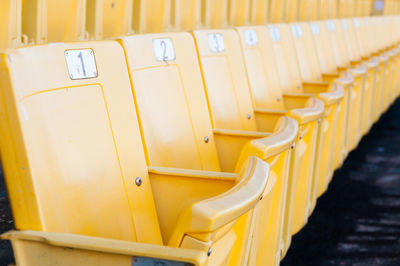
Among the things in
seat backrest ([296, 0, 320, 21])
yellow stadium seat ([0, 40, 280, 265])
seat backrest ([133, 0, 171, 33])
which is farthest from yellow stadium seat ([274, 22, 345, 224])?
seat backrest ([296, 0, 320, 21])

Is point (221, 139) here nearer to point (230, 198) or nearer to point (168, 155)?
point (168, 155)

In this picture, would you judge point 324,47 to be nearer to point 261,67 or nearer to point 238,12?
point 238,12

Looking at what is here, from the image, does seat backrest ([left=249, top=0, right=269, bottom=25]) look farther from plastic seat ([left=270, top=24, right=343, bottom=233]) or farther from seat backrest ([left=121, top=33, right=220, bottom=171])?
seat backrest ([left=121, top=33, right=220, bottom=171])

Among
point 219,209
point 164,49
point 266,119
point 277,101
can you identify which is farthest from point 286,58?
point 219,209

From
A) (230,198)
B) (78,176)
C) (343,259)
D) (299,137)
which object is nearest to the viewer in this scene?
(230,198)

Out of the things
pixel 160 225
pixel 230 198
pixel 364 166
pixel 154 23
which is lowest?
pixel 364 166

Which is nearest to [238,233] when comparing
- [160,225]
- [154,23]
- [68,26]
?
[160,225]

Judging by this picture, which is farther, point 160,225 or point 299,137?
point 299,137

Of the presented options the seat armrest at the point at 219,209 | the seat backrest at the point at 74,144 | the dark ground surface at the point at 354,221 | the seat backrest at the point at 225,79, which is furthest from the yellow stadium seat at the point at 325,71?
the seat armrest at the point at 219,209

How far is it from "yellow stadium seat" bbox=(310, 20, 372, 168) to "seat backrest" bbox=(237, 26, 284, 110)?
0.67 ft

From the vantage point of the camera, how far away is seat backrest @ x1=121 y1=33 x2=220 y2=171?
961 mm

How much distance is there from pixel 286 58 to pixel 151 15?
59 cm

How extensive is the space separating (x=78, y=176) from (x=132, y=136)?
15cm

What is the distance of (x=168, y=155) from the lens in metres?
1.00
